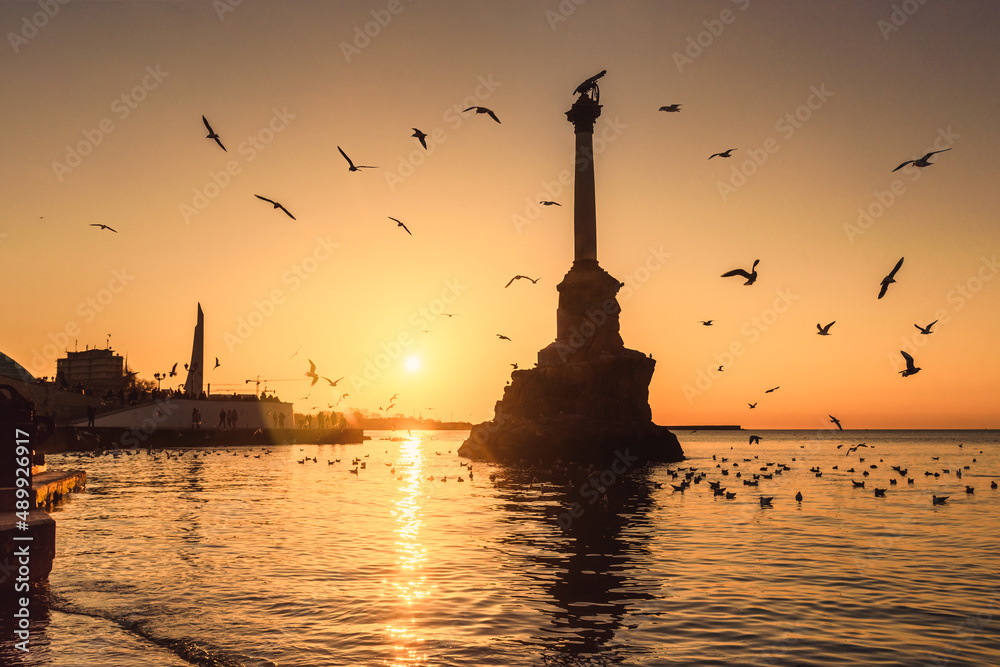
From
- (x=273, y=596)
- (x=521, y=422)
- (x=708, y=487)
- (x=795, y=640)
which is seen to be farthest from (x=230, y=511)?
(x=521, y=422)

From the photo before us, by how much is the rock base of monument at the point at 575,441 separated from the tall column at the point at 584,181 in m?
20.6

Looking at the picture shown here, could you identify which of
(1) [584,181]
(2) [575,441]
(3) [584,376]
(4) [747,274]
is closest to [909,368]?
(4) [747,274]

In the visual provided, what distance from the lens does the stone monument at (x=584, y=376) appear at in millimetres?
79863

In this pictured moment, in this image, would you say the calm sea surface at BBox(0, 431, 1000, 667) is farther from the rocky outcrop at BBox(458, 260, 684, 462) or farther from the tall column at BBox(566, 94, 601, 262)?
the tall column at BBox(566, 94, 601, 262)

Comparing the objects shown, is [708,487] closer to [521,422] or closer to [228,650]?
[521,422]

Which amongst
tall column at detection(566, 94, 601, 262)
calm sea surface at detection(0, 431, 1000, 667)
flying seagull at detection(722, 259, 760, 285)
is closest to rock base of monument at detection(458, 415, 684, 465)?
tall column at detection(566, 94, 601, 262)

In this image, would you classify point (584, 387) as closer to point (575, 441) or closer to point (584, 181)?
point (575, 441)

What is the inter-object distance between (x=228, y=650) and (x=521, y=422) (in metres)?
70.6

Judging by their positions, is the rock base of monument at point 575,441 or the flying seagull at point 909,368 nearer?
the flying seagull at point 909,368

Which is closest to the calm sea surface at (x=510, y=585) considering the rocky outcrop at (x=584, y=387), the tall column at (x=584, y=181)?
the rocky outcrop at (x=584, y=387)

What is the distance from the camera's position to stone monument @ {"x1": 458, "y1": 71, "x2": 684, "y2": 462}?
79.9 metres

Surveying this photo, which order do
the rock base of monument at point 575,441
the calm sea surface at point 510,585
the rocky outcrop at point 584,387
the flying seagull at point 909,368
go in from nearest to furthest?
the calm sea surface at point 510,585 → the flying seagull at point 909,368 → the rock base of monument at point 575,441 → the rocky outcrop at point 584,387

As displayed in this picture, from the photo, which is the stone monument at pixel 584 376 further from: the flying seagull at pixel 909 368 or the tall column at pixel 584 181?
the flying seagull at pixel 909 368

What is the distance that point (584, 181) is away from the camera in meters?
88.2
